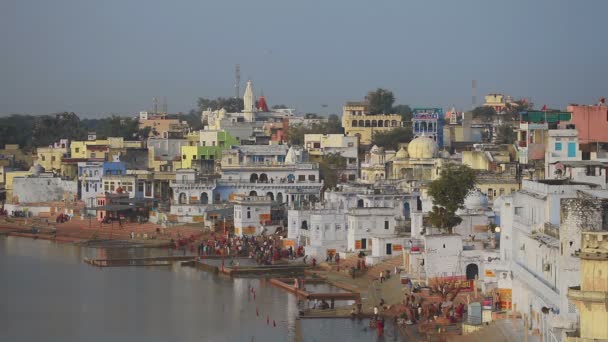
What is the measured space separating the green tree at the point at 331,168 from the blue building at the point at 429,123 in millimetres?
4419

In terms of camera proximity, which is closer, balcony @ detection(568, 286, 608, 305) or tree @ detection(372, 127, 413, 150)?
balcony @ detection(568, 286, 608, 305)

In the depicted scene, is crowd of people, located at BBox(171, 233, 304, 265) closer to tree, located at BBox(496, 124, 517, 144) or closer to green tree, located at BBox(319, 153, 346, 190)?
green tree, located at BBox(319, 153, 346, 190)

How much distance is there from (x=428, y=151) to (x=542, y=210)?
25436 millimetres

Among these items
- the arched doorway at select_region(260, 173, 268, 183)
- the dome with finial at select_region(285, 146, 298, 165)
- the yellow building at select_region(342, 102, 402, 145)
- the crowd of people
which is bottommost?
the crowd of people

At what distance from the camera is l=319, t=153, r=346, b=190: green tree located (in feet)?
167

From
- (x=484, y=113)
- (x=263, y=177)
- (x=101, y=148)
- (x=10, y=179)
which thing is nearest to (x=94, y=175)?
(x=10, y=179)

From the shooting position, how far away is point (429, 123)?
5781 centimetres

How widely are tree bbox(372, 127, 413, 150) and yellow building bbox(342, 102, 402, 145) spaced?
3626 millimetres

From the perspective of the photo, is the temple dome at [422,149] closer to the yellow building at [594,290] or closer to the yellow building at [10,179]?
the yellow building at [10,179]

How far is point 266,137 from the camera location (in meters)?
66.8

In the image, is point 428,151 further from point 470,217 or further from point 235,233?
point 470,217

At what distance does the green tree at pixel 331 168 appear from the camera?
5097cm

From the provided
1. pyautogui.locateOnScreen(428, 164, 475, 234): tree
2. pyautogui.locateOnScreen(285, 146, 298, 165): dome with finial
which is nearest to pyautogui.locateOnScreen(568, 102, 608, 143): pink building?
pyautogui.locateOnScreen(428, 164, 475, 234): tree

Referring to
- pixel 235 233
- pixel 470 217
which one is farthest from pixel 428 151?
pixel 470 217
